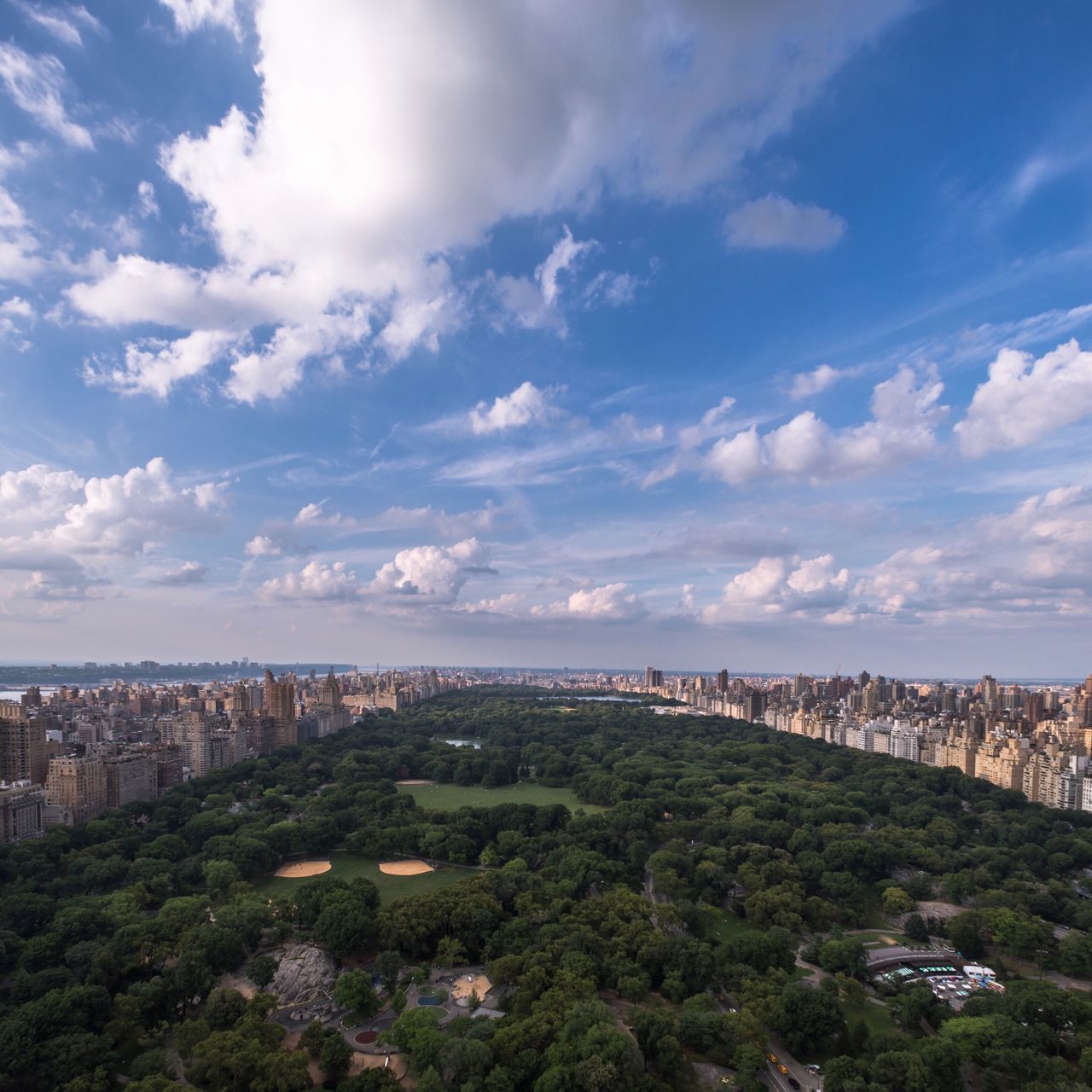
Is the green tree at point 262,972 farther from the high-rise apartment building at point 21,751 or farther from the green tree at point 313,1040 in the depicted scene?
the high-rise apartment building at point 21,751

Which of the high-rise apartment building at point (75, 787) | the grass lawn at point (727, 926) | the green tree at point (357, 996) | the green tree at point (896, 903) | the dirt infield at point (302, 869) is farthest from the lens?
the high-rise apartment building at point (75, 787)

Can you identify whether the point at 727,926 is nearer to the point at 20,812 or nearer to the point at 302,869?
the point at 302,869

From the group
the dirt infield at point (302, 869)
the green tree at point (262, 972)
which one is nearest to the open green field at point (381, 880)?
the dirt infield at point (302, 869)

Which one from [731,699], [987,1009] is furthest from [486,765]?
[731,699]

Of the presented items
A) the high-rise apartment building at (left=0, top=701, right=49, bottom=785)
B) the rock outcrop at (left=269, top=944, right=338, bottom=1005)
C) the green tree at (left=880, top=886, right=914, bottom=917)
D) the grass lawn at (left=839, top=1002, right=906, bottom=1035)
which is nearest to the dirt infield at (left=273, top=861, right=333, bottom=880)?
the rock outcrop at (left=269, top=944, right=338, bottom=1005)

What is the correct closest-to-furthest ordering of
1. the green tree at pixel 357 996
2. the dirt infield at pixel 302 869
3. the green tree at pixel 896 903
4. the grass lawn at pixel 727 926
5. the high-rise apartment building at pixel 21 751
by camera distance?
the green tree at pixel 357 996 < the grass lawn at pixel 727 926 < the green tree at pixel 896 903 < the dirt infield at pixel 302 869 < the high-rise apartment building at pixel 21 751

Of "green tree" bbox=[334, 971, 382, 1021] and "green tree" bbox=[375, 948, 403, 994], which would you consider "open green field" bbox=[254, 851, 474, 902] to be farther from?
"green tree" bbox=[334, 971, 382, 1021]

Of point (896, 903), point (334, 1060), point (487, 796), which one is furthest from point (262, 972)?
point (487, 796)
